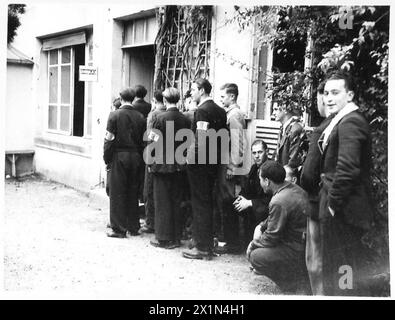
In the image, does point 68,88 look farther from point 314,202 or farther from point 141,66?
point 314,202

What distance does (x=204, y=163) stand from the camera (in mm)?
4609

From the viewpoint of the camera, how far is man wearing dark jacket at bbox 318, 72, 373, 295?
3.05 metres

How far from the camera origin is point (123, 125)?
5.28m

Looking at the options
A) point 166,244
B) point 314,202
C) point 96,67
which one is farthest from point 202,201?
point 96,67

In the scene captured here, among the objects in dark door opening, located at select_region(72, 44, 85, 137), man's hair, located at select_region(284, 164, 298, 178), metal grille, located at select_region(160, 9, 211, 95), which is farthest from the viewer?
dark door opening, located at select_region(72, 44, 85, 137)

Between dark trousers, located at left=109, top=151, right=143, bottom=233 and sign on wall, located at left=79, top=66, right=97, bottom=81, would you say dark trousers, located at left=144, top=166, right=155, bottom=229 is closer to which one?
dark trousers, located at left=109, top=151, right=143, bottom=233

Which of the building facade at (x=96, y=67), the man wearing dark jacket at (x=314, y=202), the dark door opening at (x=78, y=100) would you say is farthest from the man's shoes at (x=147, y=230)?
the dark door opening at (x=78, y=100)

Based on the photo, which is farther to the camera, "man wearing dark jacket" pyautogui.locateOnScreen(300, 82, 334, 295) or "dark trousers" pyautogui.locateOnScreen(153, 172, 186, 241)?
"dark trousers" pyautogui.locateOnScreen(153, 172, 186, 241)

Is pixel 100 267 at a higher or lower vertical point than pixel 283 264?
lower

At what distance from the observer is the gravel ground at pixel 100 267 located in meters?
3.79

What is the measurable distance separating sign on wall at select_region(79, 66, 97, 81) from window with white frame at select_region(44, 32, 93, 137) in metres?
1.19

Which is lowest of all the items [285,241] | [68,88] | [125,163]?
[285,241]

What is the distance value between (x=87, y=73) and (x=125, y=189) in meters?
2.01

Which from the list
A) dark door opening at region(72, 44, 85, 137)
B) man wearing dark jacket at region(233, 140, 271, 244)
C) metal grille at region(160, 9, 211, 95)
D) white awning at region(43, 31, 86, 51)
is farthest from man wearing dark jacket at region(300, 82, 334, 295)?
dark door opening at region(72, 44, 85, 137)
